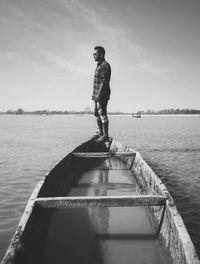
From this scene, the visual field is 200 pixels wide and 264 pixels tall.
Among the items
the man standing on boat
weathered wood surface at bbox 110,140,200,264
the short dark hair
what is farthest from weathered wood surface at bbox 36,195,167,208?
→ the short dark hair

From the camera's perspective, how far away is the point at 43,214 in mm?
3471

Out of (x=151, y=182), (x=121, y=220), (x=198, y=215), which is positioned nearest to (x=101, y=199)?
(x=121, y=220)

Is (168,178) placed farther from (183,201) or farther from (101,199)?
(101,199)

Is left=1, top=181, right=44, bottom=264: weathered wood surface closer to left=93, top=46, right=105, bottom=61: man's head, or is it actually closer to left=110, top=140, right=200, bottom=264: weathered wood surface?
left=110, top=140, right=200, bottom=264: weathered wood surface

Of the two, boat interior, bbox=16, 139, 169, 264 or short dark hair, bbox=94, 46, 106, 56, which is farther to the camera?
short dark hair, bbox=94, 46, 106, 56

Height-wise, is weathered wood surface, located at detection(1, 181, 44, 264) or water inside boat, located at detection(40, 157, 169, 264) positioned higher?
weathered wood surface, located at detection(1, 181, 44, 264)

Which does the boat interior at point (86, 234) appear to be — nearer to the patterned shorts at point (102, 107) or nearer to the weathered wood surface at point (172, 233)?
the weathered wood surface at point (172, 233)

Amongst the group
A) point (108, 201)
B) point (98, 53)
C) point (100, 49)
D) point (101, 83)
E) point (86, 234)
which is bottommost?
point (86, 234)

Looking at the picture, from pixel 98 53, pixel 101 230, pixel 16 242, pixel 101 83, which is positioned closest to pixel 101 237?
pixel 101 230

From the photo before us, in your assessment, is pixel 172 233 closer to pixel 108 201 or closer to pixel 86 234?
pixel 108 201

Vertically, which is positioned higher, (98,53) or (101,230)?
(98,53)

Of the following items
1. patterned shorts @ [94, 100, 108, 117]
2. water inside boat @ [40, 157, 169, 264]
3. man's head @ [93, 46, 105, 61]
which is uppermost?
man's head @ [93, 46, 105, 61]

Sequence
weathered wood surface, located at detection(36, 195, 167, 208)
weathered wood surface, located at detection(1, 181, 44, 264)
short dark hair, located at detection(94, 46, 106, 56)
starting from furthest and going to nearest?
short dark hair, located at detection(94, 46, 106, 56), weathered wood surface, located at detection(36, 195, 167, 208), weathered wood surface, located at detection(1, 181, 44, 264)

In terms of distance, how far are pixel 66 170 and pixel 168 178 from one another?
4.93 m
